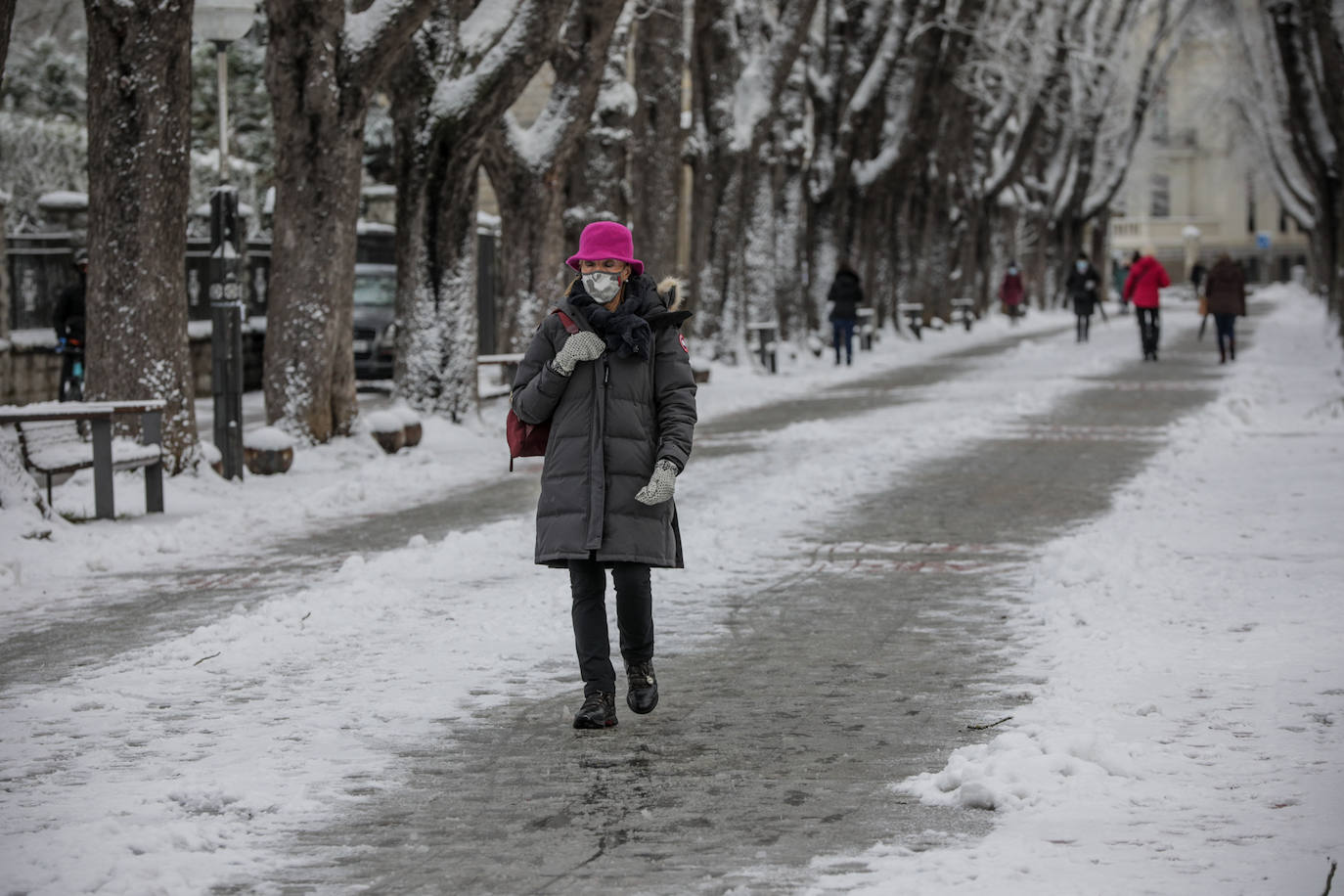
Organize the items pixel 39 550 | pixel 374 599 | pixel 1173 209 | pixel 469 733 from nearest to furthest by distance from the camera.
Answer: pixel 469 733 → pixel 374 599 → pixel 39 550 → pixel 1173 209

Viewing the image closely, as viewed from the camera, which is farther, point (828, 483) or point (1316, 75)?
point (1316, 75)

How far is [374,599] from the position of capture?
9.63 metres

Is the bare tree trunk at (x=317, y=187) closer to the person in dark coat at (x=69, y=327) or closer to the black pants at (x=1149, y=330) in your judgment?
the person in dark coat at (x=69, y=327)

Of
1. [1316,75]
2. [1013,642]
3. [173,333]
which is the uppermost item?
[1316,75]

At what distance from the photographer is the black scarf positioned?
6.76m

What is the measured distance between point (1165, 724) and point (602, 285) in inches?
96.2

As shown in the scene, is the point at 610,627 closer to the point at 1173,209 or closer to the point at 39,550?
the point at 39,550

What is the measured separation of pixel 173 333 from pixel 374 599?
18.0ft

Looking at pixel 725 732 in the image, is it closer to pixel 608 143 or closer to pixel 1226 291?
pixel 608 143

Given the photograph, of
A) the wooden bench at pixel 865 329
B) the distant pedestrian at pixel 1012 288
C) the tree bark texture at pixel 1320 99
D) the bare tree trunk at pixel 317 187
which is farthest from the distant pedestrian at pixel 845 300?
the distant pedestrian at pixel 1012 288

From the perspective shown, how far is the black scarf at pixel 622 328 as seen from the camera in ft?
22.2

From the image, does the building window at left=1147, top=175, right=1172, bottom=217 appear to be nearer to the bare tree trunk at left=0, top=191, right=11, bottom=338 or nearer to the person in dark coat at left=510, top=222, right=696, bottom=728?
the bare tree trunk at left=0, top=191, right=11, bottom=338

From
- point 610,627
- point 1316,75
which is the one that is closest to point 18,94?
point 1316,75

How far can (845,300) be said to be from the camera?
107 feet
